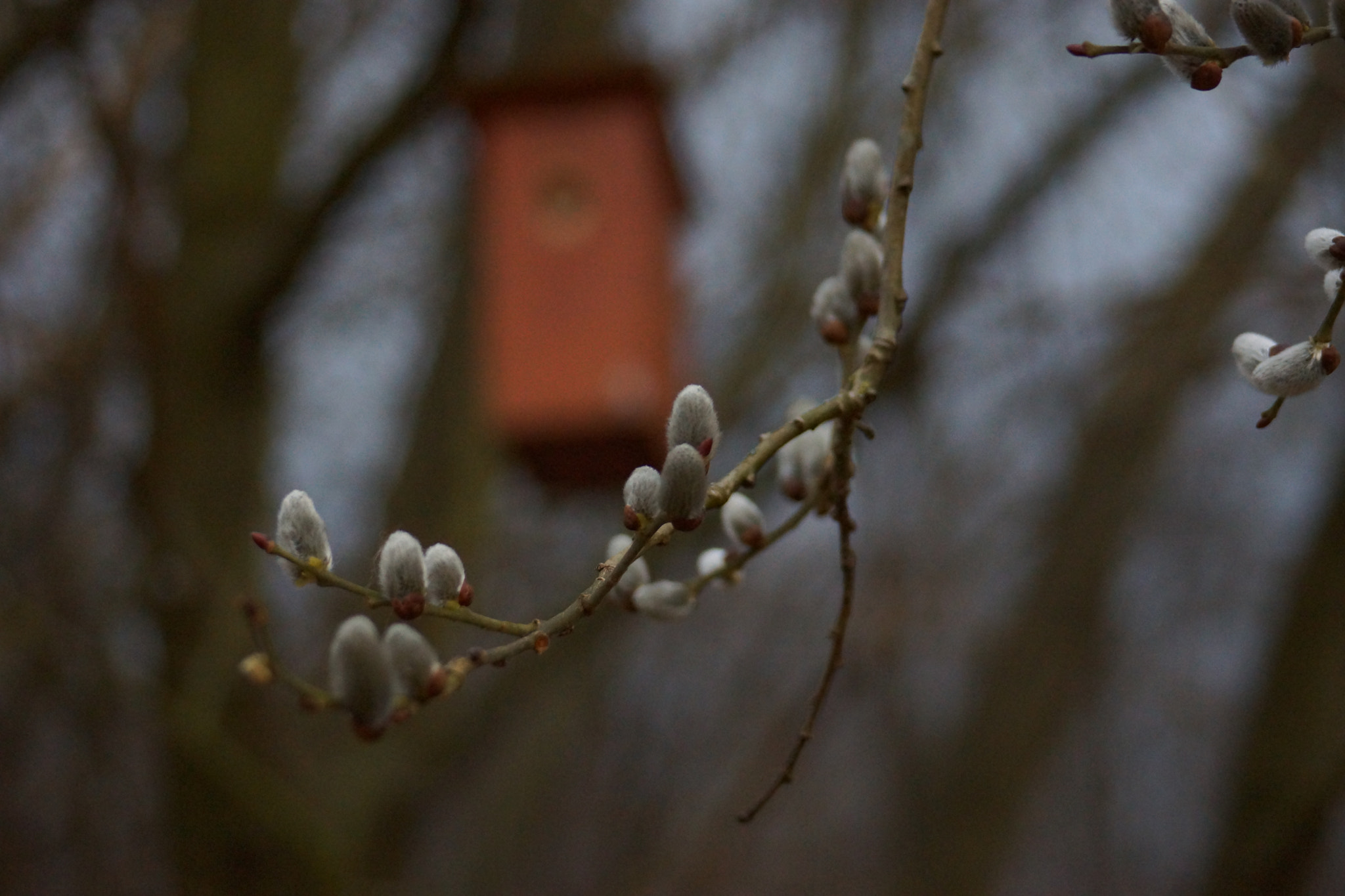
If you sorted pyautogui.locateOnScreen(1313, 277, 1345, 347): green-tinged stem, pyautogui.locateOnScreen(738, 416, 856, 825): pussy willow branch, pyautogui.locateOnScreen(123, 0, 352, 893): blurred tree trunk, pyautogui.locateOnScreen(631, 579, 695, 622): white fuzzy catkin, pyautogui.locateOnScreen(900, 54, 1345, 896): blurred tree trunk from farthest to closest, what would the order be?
pyautogui.locateOnScreen(900, 54, 1345, 896): blurred tree trunk < pyautogui.locateOnScreen(123, 0, 352, 893): blurred tree trunk < pyautogui.locateOnScreen(631, 579, 695, 622): white fuzzy catkin < pyautogui.locateOnScreen(738, 416, 856, 825): pussy willow branch < pyautogui.locateOnScreen(1313, 277, 1345, 347): green-tinged stem

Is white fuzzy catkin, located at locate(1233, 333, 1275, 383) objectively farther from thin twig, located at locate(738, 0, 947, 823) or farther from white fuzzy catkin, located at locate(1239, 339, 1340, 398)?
thin twig, located at locate(738, 0, 947, 823)

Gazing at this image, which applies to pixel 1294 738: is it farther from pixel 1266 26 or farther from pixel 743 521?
pixel 1266 26

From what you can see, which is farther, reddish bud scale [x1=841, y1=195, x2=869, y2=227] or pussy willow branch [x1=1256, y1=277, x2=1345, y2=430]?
reddish bud scale [x1=841, y1=195, x2=869, y2=227]

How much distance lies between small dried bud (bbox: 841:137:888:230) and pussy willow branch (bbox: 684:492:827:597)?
17cm

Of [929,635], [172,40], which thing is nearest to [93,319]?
[172,40]

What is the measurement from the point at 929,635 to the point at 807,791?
1.65 meters

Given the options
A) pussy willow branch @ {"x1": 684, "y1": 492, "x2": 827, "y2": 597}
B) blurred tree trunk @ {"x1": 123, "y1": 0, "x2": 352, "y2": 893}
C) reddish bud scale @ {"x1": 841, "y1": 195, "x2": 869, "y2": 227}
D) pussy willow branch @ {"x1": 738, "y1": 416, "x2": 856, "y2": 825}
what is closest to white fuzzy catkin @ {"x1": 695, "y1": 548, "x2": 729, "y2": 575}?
pussy willow branch @ {"x1": 684, "y1": 492, "x2": 827, "y2": 597}

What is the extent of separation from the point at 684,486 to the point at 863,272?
27 cm

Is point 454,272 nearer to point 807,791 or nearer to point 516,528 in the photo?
point 516,528

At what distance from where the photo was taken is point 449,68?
2428mm

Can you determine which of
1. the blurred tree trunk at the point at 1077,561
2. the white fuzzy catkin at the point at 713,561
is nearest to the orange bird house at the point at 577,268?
the blurred tree trunk at the point at 1077,561

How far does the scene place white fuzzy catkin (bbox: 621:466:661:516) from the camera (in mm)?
682

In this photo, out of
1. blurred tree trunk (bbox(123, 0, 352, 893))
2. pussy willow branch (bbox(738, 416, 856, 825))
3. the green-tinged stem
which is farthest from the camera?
blurred tree trunk (bbox(123, 0, 352, 893))

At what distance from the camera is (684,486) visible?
660 millimetres
